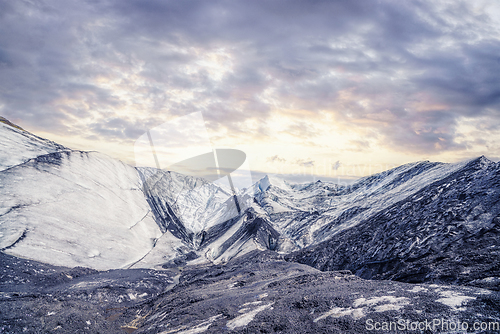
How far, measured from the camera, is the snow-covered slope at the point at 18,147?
26.6m

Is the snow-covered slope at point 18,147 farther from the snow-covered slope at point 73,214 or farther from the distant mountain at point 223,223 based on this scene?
the snow-covered slope at point 73,214

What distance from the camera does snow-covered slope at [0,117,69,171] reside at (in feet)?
87.2

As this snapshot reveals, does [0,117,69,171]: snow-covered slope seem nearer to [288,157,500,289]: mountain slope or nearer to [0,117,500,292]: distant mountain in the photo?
[0,117,500,292]: distant mountain

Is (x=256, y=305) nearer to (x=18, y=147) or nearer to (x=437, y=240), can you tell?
(x=437, y=240)

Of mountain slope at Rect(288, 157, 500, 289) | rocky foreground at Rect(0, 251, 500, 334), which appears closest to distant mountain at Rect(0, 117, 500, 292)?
mountain slope at Rect(288, 157, 500, 289)

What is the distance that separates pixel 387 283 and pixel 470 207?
10620 mm

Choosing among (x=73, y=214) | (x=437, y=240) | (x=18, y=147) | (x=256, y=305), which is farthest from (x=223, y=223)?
(x=256, y=305)

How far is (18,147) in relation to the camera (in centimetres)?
2905

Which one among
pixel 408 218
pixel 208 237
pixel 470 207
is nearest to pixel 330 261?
pixel 408 218

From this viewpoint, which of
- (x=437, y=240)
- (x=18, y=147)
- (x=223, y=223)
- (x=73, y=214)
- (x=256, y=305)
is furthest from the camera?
(x=223, y=223)

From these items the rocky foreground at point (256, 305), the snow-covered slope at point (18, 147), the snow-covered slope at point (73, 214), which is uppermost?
the snow-covered slope at point (18, 147)

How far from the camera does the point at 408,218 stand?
1675 centimetres

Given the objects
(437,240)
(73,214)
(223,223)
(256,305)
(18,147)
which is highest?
(18,147)

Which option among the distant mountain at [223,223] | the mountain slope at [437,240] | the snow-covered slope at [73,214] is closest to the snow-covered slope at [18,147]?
the distant mountain at [223,223]
